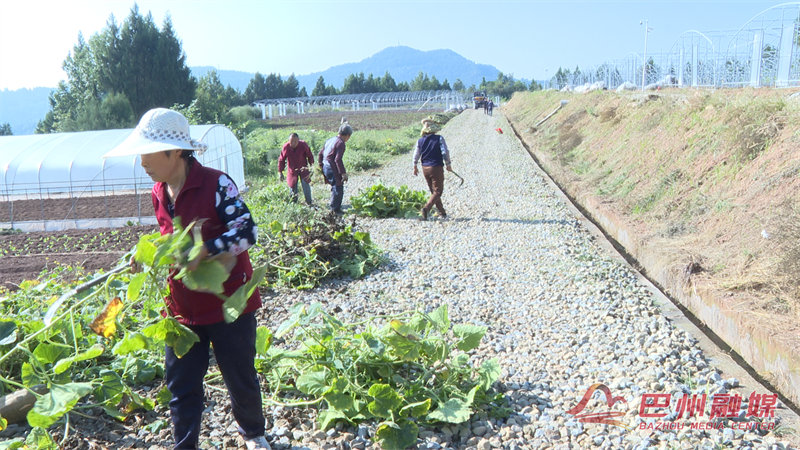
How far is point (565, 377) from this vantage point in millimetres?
3824

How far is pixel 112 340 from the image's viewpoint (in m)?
3.86

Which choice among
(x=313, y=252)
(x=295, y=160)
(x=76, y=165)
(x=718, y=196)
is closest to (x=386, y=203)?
(x=295, y=160)

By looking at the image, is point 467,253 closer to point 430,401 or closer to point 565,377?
point 565,377

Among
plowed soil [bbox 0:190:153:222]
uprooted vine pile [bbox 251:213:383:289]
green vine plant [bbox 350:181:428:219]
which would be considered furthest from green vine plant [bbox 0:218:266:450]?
plowed soil [bbox 0:190:153:222]

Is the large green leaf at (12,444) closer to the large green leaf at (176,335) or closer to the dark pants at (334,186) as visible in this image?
the large green leaf at (176,335)

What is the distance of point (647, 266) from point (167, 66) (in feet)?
123

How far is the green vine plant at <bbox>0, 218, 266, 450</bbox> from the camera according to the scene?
224 centimetres

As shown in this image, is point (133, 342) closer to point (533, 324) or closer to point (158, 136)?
point (158, 136)

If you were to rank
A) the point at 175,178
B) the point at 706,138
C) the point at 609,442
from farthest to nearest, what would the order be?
1. the point at 706,138
2. the point at 609,442
3. the point at 175,178

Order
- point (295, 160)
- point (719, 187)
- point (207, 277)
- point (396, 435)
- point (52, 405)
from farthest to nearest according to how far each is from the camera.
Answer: point (295, 160) < point (719, 187) < point (396, 435) < point (52, 405) < point (207, 277)

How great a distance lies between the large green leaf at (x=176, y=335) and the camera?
94.3 inches

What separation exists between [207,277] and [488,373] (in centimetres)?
187

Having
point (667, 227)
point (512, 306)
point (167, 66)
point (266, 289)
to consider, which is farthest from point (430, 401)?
point (167, 66)

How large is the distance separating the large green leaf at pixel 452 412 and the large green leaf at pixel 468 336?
39cm
